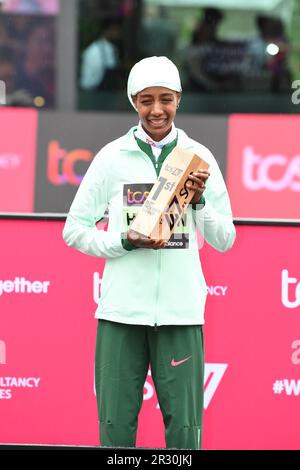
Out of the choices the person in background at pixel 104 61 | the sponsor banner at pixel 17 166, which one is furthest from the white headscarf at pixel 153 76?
the person in background at pixel 104 61

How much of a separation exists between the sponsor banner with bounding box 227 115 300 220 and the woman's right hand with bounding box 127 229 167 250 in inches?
64.9

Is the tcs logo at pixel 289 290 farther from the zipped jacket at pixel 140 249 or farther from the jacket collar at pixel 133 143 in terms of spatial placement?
the jacket collar at pixel 133 143

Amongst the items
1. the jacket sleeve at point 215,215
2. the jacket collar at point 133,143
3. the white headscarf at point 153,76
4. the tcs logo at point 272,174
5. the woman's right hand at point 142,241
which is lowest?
the woman's right hand at point 142,241

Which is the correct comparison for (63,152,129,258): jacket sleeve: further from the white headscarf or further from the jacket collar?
the white headscarf

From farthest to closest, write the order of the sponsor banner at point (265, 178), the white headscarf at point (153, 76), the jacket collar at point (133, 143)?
the sponsor banner at point (265, 178) < the jacket collar at point (133, 143) < the white headscarf at point (153, 76)

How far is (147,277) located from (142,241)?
0.21m

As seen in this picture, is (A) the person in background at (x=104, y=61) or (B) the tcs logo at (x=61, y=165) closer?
(B) the tcs logo at (x=61, y=165)

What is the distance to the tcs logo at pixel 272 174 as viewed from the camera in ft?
16.9

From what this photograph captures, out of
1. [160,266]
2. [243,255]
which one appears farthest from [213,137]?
[160,266]

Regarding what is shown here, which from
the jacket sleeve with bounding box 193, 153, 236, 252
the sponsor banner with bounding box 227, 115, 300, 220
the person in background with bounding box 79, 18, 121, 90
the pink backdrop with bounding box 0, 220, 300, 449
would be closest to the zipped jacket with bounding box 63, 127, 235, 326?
the jacket sleeve with bounding box 193, 153, 236, 252

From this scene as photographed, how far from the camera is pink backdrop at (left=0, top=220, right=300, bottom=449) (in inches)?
186

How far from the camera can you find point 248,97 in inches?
291

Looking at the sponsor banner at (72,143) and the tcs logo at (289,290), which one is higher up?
the sponsor banner at (72,143)

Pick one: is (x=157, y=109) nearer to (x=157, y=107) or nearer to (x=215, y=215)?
(x=157, y=107)
